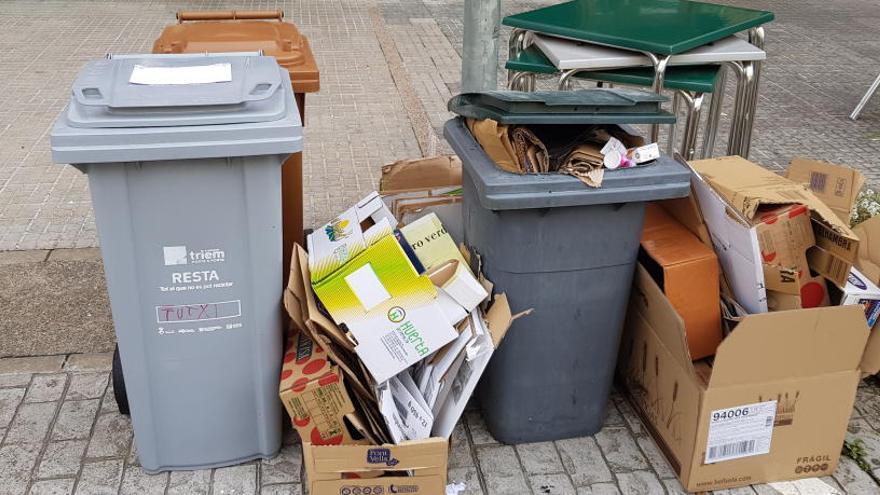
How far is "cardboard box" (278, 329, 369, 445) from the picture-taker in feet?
9.12

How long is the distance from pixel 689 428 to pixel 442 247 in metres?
1.05

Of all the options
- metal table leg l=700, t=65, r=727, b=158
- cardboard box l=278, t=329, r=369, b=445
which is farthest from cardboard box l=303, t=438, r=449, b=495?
metal table leg l=700, t=65, r=727, b=158

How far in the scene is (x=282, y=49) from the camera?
11.3 ft

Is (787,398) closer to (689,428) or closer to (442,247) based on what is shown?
(689,428)

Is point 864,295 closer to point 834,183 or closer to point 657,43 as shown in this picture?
point 834,183

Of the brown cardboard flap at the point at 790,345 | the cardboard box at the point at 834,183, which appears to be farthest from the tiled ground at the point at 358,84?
the brown cardboard flap at the point at 790,345

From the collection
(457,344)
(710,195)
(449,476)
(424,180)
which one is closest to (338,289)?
(457,344)

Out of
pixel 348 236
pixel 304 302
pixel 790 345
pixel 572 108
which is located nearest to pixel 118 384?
pixel 304 302

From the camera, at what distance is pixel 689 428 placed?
114 inches

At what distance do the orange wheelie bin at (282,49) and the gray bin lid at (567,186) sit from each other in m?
0.87

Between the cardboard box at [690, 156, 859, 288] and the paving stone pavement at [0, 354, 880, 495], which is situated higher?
the cardboard box at [690, 156, 859, 288]

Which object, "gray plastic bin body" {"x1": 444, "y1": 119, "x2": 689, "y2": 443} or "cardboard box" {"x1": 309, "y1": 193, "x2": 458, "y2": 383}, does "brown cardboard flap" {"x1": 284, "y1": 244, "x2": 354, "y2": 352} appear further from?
"gray plastic bin body" {"x1": 444, "y1": 119, "x2": 689, "y2": 443}

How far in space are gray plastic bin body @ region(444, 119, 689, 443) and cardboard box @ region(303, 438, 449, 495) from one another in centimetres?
44

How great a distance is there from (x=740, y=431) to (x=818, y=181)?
1105 mm
